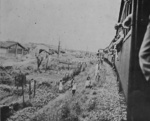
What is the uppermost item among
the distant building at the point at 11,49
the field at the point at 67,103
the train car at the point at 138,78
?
the distant building at the point at 11,49

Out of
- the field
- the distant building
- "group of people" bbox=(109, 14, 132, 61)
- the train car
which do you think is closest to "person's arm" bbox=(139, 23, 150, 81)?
the train car

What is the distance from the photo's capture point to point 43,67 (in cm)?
2788

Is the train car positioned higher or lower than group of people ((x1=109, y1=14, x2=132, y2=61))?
lower

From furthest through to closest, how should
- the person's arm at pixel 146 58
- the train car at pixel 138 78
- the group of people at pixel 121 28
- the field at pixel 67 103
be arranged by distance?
1. the field at pixel 67 103
2. the group of people at pixel 121 28
3. the train car at pixel 138 78
4. the person's arm at pixel 146 58

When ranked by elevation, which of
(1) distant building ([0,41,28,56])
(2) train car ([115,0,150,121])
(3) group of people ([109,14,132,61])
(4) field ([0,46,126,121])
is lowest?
(4) field ([0,46,126,121])

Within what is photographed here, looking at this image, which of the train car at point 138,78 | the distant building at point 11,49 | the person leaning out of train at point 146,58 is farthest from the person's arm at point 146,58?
the distant building at point 11,49

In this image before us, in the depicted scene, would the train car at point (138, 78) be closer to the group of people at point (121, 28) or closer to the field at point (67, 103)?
Result: the group of people at point (121, 28)

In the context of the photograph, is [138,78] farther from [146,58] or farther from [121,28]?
[121,28]

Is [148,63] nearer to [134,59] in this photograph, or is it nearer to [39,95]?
[134,59]

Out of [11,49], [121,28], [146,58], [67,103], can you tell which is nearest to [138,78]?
[146,58]

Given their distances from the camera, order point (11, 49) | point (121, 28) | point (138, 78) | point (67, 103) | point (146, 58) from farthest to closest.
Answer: point (11, 49), point (67, 103), point (121, 28), point (138, 78), point (146, 58)

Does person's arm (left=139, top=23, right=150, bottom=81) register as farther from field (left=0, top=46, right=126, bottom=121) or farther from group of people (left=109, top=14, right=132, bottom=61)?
field (left=0, top=46, right=126, bottom=121)

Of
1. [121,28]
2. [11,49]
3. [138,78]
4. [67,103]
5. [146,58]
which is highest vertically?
[11,49]

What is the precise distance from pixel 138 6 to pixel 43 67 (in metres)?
26.6
